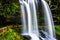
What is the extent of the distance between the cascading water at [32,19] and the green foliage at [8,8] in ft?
3.93

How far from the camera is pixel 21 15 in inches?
1177

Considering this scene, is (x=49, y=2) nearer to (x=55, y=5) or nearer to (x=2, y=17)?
(x=55, y=5)

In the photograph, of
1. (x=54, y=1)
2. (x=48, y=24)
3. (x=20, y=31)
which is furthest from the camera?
(x=54, y=1)

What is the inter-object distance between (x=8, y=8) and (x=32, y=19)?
12.1ft

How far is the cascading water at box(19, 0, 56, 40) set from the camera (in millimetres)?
28942

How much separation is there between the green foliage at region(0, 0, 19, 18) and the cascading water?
1.20 meters

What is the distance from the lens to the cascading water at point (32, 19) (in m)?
28.9

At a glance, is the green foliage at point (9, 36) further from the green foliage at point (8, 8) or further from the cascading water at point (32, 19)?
the green foliage at point (8, 8)

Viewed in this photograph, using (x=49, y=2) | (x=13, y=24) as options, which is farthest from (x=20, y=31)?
(x=49, y=2)

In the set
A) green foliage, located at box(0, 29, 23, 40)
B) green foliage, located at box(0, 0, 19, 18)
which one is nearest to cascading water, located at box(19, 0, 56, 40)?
green foliage, located at box(0, 0, 19, 18)

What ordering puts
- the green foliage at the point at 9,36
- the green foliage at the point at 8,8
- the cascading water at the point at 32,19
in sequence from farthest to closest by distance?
the cascading water at the point at 32,19 → the green foliage at the point at 8,8 → the green foliage at the point at 9,36

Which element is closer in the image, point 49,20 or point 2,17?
point 2,17

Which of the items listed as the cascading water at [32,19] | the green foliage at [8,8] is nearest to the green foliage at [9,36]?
the cascading water at [32,19]

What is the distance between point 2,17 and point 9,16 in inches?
46.3
